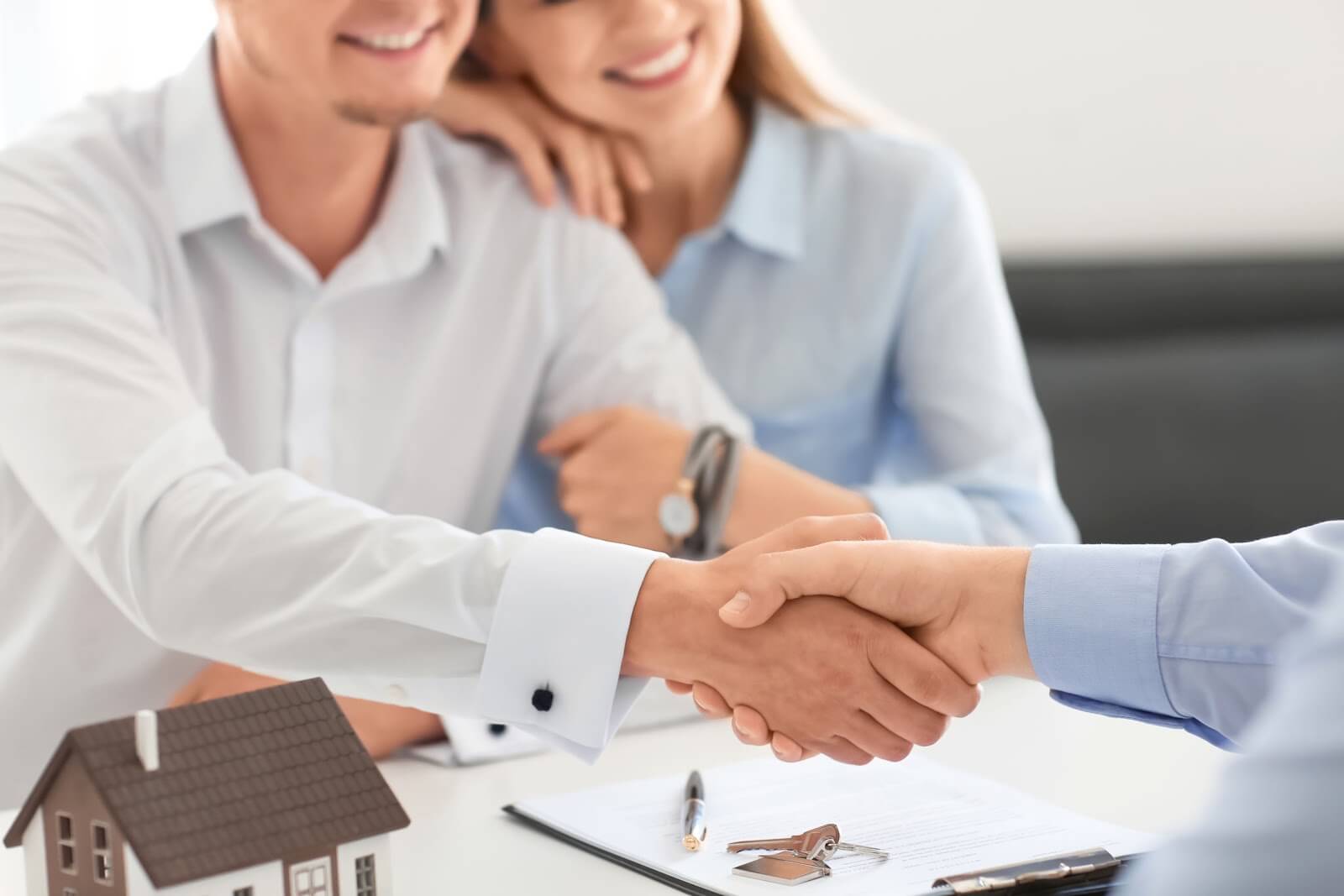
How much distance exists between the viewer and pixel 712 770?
3.65 ft

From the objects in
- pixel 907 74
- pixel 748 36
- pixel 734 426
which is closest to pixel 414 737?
pixel 734 426

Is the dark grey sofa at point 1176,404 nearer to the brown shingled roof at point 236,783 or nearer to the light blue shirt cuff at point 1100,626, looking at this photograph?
the light blue shirt cuff at point 1100,626

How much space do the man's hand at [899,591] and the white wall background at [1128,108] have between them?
1721 millimetres

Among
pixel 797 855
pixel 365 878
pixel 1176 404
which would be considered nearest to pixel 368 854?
pixel 365 878

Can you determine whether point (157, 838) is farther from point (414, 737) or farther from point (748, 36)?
point (748, 36)

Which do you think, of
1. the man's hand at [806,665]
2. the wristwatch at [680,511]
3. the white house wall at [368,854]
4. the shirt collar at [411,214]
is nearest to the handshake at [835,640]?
the man's hand at [806,665]

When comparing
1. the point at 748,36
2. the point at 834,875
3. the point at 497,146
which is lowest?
the point at 834,875

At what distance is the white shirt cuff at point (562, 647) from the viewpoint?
1.05m


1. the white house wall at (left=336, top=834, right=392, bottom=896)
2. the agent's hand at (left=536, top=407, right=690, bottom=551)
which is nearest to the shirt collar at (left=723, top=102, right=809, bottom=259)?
the agent's hand at (left=536, top=407, right=690, bottom=551)

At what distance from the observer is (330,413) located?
154cm

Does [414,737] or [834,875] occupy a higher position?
[834,875]

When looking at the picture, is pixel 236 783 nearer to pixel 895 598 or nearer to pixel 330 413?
pixel 895 598

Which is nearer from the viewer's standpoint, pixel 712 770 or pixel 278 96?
pixel 712 770

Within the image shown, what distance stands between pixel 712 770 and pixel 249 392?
67cm
